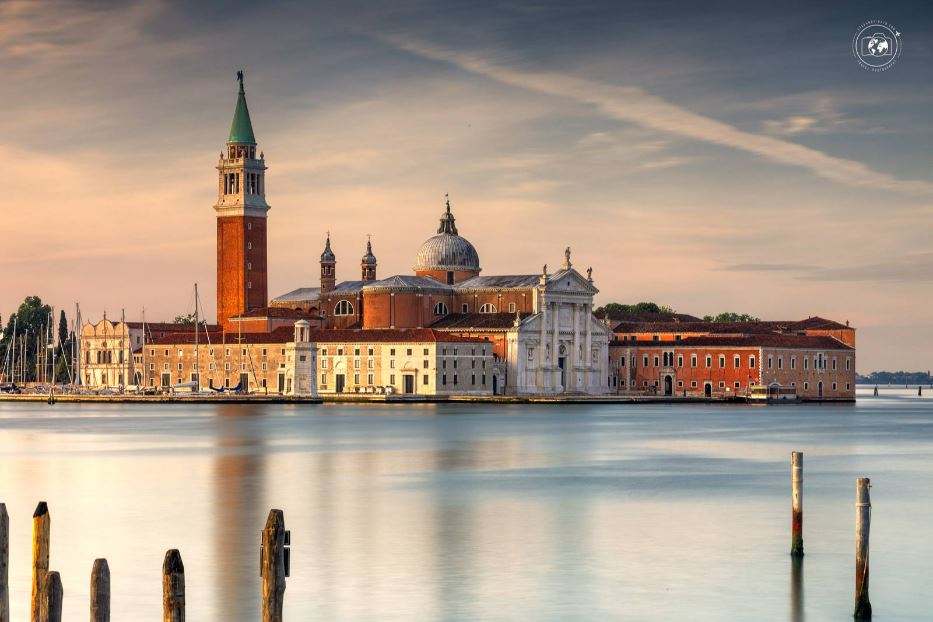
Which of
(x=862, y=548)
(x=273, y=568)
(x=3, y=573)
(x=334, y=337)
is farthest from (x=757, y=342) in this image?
(x=273, y=568)

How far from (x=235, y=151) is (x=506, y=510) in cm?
7498

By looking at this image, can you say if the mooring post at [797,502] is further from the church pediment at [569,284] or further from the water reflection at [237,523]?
the church pediment at [569,284]

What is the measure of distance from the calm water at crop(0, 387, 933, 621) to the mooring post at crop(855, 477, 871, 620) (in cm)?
34

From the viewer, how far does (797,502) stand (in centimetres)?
2000

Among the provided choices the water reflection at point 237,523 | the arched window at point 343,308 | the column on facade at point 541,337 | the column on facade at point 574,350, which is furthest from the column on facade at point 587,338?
the water reflection at point 237,523

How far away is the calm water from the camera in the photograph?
18000 mm

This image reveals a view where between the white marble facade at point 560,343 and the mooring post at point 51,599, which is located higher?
the white marble facade at point 560,343

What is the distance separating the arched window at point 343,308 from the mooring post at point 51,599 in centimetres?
8732

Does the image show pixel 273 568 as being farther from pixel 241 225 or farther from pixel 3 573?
pixel 241 225

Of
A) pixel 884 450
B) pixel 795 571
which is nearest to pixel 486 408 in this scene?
pixel 884 450

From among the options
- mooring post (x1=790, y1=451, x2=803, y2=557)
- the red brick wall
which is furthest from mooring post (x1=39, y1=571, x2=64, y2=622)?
the red brick wall

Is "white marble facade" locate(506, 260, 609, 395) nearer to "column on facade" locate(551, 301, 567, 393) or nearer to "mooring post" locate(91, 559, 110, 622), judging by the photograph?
"column on facade" locate(551, 301, 567, 393)

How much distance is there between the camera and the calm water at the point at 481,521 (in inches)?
709

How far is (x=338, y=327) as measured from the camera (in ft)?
328
